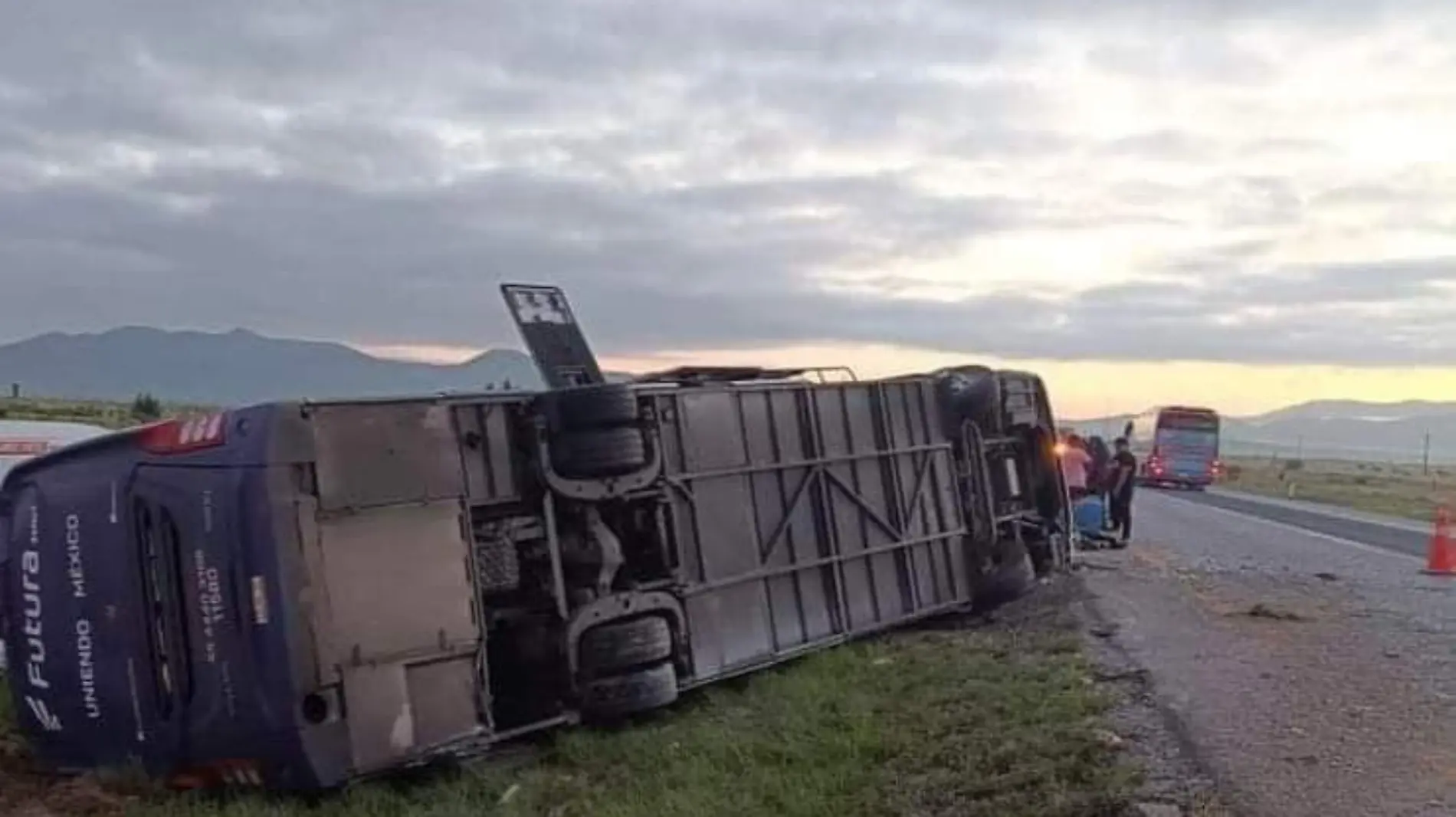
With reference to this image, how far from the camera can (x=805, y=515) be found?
10.6 m

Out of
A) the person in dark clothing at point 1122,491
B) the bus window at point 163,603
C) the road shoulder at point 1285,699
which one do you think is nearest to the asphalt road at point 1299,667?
the road shoulder at point 1285,699

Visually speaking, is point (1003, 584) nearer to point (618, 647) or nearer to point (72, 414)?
point (618, 647)

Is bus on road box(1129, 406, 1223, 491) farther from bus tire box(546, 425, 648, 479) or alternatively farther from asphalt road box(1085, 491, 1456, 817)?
bus tire box(546, 425, 648, 479)

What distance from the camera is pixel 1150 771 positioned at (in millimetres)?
6977

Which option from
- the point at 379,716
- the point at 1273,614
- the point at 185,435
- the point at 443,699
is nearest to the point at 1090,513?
the point at 1273,614

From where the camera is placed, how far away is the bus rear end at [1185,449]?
4978 centimetres

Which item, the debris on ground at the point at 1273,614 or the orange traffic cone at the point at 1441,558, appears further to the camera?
the orange traffic cone at the point at 1441,558

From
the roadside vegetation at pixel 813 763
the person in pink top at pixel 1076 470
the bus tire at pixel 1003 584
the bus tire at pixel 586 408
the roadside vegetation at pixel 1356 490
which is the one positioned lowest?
the roadside vegetation at pixel 1356 490

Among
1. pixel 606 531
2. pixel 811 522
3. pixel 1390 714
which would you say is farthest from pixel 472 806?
pixel 1390 714

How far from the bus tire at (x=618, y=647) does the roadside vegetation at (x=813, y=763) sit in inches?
15.1

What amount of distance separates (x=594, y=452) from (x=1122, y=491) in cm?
1523

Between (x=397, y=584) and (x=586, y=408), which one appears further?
(x=586, y=408)

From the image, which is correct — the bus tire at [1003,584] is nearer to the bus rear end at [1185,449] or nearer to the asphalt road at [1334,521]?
the asphalt road at [1334,521]

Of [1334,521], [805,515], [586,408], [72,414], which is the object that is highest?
[72,414]
